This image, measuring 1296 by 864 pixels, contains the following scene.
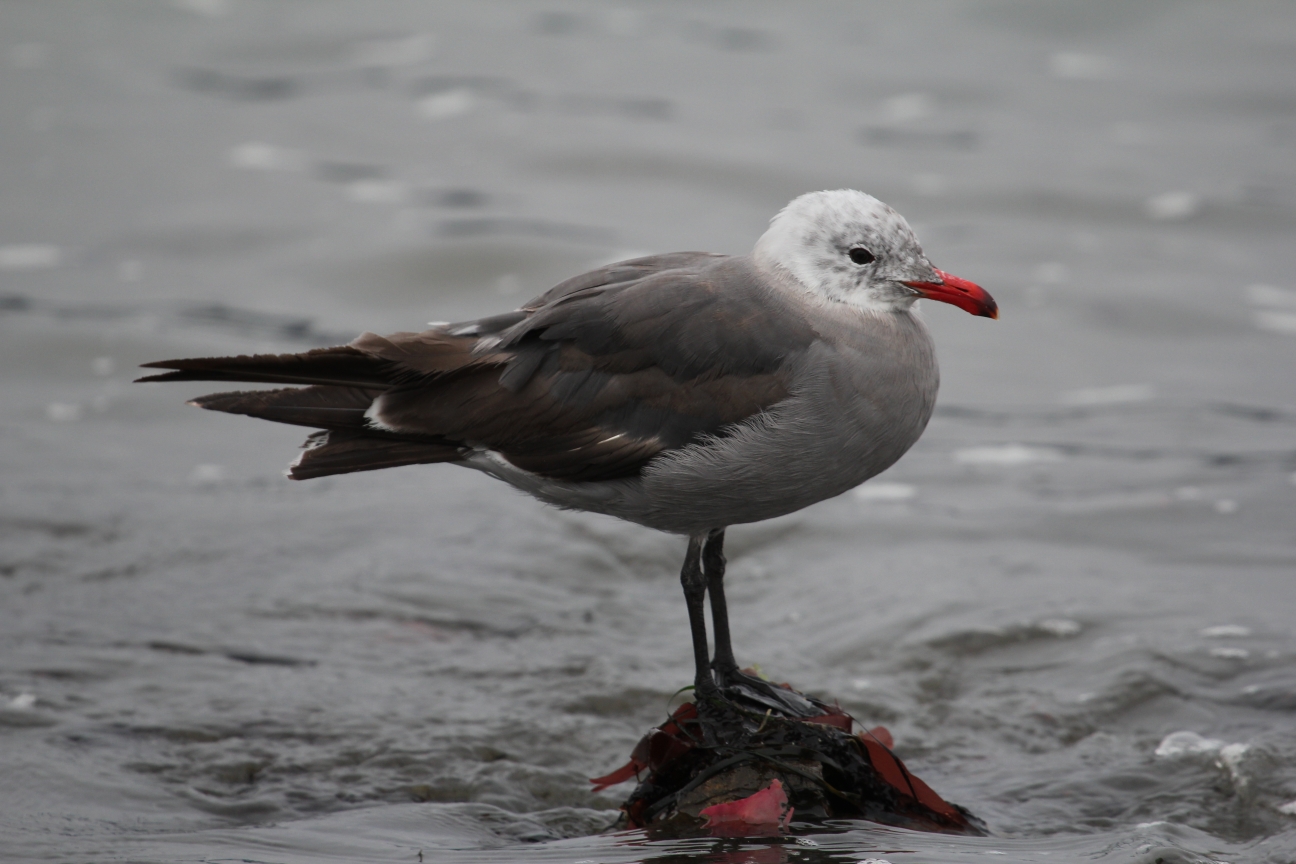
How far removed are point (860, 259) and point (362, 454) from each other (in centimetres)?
168

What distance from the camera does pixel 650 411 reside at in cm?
470

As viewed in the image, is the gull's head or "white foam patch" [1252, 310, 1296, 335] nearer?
the gull's head

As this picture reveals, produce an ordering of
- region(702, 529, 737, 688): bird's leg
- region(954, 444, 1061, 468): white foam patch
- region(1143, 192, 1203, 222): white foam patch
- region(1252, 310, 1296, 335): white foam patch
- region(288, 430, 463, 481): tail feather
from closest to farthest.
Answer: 1. region(288, 430, 463, 481): tail feather
2. region(702, 529, 737, 688): bird's leg
3. region(954, 444, 1061, 468): white foam patch
4. region(1252, 310, 1296, 335): white foam patch
5. region(1143, 192, 1203, 222): white foam patch

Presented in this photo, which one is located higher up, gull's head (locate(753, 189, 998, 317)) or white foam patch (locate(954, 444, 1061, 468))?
gull's head (locate(753, 189, 998, 317))

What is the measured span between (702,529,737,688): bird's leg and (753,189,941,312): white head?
3.01ft

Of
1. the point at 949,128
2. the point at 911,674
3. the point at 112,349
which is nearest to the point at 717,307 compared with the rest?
the point at 911,674

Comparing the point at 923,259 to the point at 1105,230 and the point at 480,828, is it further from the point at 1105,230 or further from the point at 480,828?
the point at 1105,230

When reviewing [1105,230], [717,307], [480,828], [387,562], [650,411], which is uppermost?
[1105,230]

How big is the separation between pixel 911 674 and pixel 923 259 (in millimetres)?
2507

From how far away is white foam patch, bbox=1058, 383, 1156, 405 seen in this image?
32.0ft

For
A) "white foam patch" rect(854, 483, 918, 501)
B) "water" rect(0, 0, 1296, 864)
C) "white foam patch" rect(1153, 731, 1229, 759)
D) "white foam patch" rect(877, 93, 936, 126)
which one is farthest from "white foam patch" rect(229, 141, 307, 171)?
"white foam patch" rect(1153, 731, 1229, 759)

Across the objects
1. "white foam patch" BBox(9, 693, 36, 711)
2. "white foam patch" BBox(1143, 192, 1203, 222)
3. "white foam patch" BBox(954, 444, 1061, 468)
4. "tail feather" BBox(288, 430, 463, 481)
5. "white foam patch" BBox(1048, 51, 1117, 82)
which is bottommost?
"white foam patch" BBox(9, 693, 36, 711)

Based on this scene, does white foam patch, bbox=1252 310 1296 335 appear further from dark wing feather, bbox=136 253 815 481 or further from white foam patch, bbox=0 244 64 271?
white foam patch, bbox=0 244 64 271

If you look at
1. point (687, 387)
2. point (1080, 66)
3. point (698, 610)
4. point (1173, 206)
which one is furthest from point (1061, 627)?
point (1080, 66)
